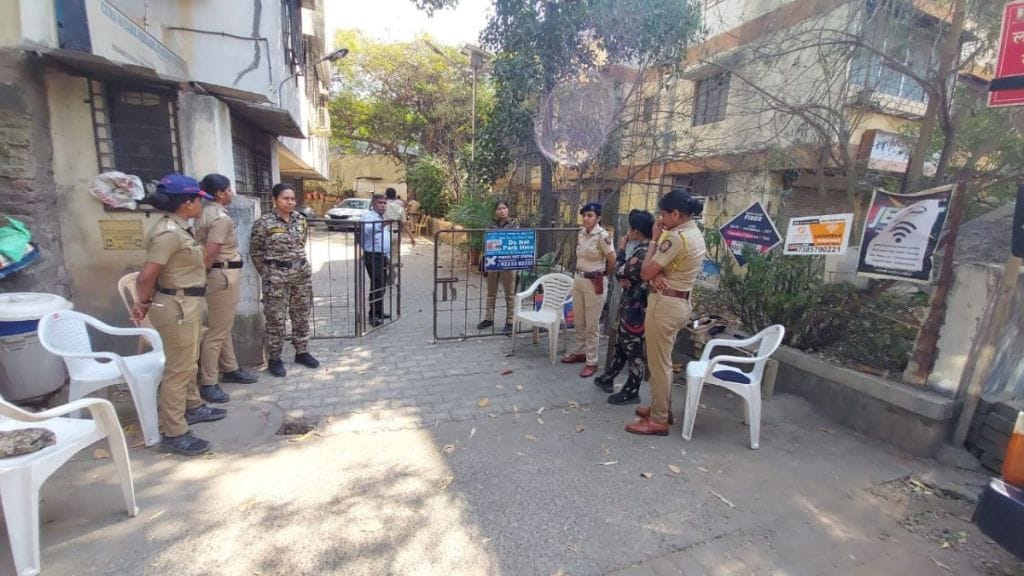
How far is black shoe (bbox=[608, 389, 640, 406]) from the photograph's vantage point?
426 centimetres

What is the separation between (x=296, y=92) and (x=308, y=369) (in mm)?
6812

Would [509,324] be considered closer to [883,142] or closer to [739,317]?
[739,317]

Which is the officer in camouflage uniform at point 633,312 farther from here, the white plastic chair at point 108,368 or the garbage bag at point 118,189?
the garbage bag at point 118,189

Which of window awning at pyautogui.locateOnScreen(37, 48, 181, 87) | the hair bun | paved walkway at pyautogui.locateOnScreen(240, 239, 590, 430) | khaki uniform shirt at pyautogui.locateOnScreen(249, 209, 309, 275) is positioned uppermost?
window awning at pyautogui.locateOnScreen(37, 48, 181, 87)

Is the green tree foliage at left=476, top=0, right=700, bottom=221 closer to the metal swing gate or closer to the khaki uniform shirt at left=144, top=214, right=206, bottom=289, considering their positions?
the metal swing gate

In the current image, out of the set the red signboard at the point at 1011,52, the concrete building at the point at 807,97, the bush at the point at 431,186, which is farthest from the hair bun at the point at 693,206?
the bush at the point at 431,186

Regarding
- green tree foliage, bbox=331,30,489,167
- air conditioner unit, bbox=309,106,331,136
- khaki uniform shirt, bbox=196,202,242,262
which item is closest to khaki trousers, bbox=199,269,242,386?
khaki uniform shirt, bbox=196,202,242,262

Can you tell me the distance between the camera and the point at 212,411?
12.3 feet

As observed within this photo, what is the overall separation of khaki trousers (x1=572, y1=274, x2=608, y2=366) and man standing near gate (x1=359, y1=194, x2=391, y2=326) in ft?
8.50

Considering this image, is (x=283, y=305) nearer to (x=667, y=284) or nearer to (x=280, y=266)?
(x=280, y=266)

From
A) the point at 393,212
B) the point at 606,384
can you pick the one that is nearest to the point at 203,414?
the point at 606,384

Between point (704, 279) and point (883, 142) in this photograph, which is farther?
point (883, 142)

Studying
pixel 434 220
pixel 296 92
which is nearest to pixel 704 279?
pixel 296 92

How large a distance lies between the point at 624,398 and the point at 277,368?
3.26 meters
